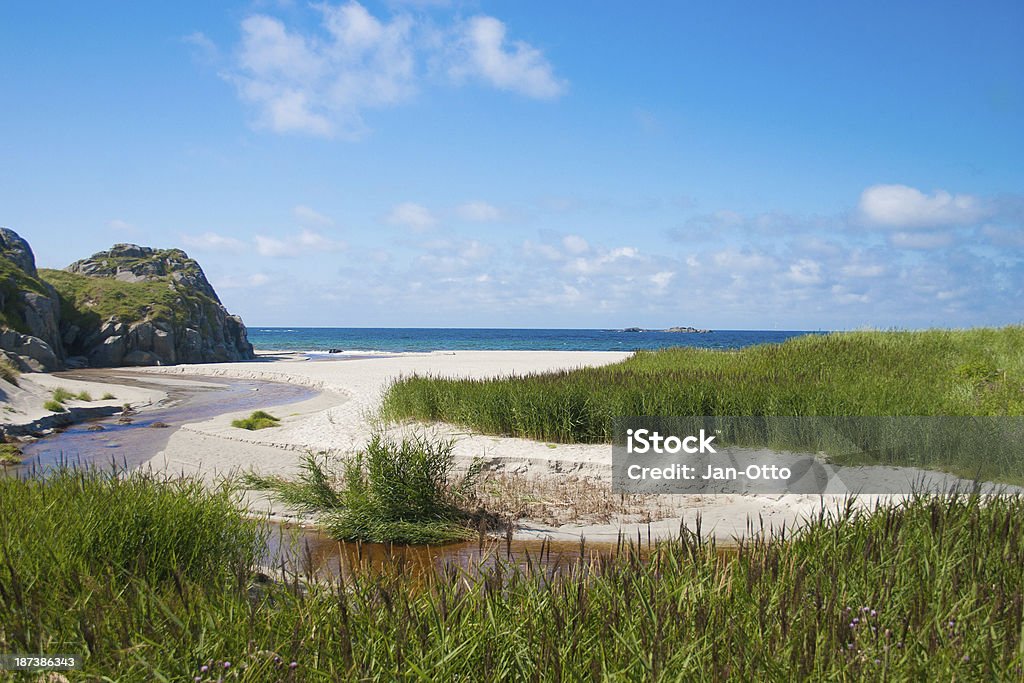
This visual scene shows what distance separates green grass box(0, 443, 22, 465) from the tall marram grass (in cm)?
1124

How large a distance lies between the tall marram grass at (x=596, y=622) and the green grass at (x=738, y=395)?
7996 millimetres

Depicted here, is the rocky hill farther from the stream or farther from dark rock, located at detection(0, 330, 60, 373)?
the stream

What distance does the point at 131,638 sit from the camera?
3.08 m

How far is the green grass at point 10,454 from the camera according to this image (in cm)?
1328

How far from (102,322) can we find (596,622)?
2030 inches

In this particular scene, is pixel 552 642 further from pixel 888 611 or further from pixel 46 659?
pixel 46 659

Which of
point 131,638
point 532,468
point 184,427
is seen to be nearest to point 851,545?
point 131,638

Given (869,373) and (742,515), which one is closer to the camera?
(742,515)

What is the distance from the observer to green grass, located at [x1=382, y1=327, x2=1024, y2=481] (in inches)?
473

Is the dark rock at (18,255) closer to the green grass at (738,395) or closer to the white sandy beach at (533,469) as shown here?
the white sandy beach at (533,469)

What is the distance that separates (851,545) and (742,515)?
17.0 ft

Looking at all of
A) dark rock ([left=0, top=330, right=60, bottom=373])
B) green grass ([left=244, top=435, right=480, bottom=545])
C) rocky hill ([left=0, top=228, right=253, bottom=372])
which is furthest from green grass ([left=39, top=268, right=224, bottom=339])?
green grass ([left=244, top=435, right=480, bottom=545])

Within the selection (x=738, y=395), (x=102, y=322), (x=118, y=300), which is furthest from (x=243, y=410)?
(x=118, y=300)

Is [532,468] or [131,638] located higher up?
[131,638]
